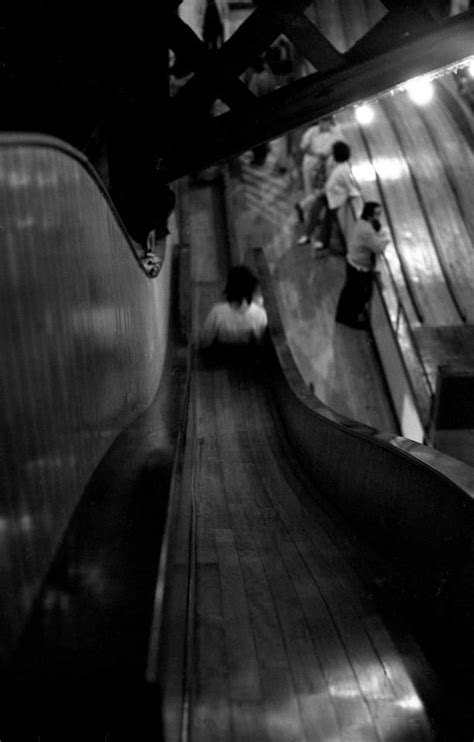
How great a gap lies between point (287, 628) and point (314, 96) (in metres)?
3.18

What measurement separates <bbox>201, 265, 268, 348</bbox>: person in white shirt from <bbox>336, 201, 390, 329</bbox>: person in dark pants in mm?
1380

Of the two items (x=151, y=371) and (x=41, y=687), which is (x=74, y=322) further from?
(x=151, y=371)

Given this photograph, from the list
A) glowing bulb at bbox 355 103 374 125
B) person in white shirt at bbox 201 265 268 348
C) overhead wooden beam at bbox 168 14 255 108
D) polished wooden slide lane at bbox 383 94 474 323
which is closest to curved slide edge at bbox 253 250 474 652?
overhead wooden beam at bbox 168 14 255 108

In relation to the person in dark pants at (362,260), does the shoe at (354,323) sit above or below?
below

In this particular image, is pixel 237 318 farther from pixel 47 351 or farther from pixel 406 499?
Answer: pixel 47 351

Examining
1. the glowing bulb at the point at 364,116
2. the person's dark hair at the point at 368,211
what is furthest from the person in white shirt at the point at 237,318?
the glowing bulb at the point at 364,116

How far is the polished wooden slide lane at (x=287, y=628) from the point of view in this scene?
217cm

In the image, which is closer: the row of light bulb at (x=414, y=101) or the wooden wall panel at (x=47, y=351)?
the wooden wall panel at (x=47, y=351)

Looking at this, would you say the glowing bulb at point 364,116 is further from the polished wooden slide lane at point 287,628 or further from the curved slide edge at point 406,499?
the polished wooden slide lane at point 287,628

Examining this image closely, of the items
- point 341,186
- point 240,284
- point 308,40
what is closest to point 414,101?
point 341,186

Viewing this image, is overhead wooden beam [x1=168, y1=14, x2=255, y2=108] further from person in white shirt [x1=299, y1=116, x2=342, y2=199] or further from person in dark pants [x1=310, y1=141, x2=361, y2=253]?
person in white shirt [x1=299, y1=116, x2=342, y2=199]

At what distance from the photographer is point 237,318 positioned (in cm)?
680

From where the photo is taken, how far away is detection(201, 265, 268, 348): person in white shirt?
6.75 metres

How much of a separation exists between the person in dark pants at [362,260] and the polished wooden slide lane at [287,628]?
366cm
